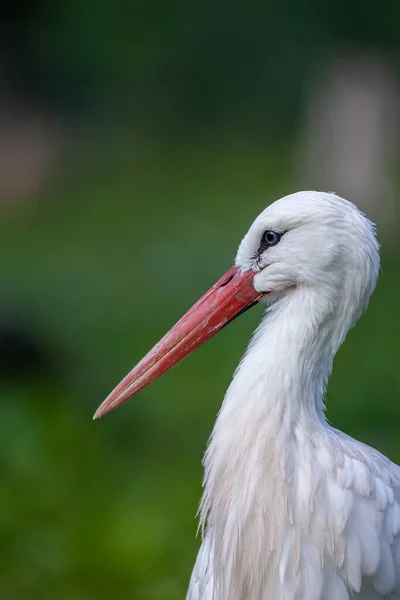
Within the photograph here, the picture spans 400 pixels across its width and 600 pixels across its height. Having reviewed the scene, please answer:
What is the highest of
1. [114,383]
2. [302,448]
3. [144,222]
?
[302,448]

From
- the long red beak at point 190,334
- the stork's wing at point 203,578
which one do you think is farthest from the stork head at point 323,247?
the stork's wing at point 203,578

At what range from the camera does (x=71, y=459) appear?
4316mm

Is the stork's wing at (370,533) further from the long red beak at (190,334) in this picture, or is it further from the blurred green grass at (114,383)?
the blurred green grass at (114,383)

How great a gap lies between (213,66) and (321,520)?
34.3 ft

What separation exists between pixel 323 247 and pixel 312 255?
0.09 ft

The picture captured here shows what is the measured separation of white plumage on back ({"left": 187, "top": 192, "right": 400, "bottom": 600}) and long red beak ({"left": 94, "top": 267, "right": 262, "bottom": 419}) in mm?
100

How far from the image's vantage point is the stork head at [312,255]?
2062mm

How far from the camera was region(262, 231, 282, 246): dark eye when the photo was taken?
2.14 meters

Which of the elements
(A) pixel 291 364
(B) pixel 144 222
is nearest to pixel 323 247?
(A) pixel 291 364

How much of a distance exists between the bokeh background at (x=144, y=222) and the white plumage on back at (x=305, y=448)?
1.36 metres

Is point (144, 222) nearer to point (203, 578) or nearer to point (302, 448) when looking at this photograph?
point (203, 578)

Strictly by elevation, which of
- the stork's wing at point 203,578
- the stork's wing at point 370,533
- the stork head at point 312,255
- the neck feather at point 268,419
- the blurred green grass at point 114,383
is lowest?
the blurred green grass at point 114,383

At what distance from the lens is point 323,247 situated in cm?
206

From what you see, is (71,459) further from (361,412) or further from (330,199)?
(330,199)
